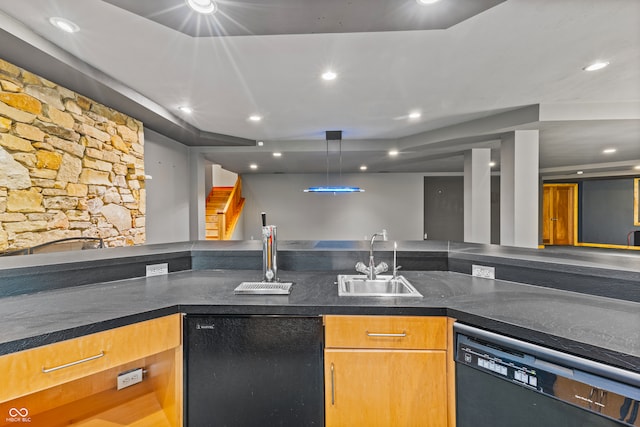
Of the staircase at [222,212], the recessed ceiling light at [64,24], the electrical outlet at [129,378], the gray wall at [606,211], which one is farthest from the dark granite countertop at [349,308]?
the gray wall at [606,211]

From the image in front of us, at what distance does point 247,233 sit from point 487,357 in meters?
7.41

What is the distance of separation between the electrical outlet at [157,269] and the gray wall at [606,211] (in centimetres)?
1193

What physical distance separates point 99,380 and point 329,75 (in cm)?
264

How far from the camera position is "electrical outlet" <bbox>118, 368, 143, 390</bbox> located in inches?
54.5

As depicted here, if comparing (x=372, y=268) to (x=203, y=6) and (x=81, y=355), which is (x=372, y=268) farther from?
(x=203, y=6)

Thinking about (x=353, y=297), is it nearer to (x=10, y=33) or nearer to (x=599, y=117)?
(x=10, y=33)

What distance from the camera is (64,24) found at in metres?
1.81

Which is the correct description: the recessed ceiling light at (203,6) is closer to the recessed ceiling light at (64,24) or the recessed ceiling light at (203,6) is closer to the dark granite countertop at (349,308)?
the recessed ceiling light at (64,24)

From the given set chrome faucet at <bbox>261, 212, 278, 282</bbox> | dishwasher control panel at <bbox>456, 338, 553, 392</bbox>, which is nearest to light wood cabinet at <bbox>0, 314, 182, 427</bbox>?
chrome faucet at <bbox>261, 212, 278, 282</bbox>

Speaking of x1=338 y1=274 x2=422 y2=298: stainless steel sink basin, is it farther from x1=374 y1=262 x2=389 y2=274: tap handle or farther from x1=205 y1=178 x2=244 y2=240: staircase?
x1=205 y1=178 x2=244 y2=240: staircase

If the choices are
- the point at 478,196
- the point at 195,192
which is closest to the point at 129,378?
the point at 195,192

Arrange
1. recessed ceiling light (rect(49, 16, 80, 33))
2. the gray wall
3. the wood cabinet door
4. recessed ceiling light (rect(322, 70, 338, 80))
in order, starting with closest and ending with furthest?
the wood cabinet door → recessed ceiling light (rect(49, 16, 80, 33)) → recessed ceiling light (rect(322, 70, 338, 80)) → the gray wall

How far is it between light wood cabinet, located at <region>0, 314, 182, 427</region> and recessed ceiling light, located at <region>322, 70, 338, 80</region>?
2.20m

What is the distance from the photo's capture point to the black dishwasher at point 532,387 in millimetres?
848
